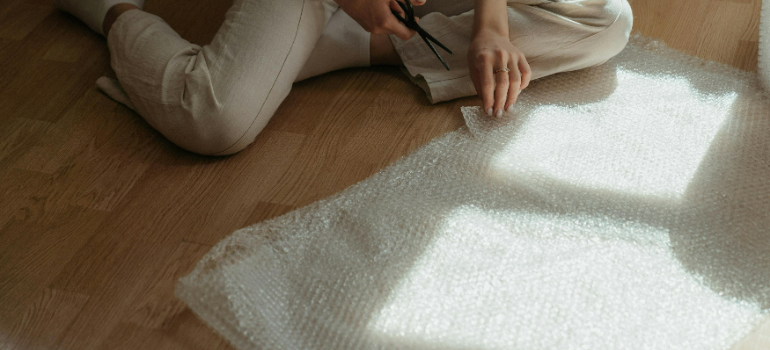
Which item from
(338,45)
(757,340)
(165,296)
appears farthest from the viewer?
(338,45)

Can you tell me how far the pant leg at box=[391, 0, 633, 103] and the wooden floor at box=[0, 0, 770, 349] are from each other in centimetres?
4

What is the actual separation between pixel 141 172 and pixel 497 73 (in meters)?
0.61

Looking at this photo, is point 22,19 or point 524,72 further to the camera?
point 22,19

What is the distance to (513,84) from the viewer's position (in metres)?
1.05

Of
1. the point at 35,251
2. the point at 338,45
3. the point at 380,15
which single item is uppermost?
the point at 380,15

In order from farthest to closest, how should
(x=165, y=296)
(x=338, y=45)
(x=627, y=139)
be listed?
(x=338, y=45)
(x=627, y=139)
(x=165, y=296)

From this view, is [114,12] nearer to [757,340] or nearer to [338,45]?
[338,45]

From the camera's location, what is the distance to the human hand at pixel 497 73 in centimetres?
104

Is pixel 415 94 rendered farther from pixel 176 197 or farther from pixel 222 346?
pixel 222 346

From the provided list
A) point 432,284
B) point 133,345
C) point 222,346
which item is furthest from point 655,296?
point 133,345

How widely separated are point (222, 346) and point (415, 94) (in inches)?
23.4

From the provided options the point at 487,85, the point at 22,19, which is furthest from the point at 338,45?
the point at 22,19

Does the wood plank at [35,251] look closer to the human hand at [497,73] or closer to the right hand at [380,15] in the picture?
the right hand at [380,15]

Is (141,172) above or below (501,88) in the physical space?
below
